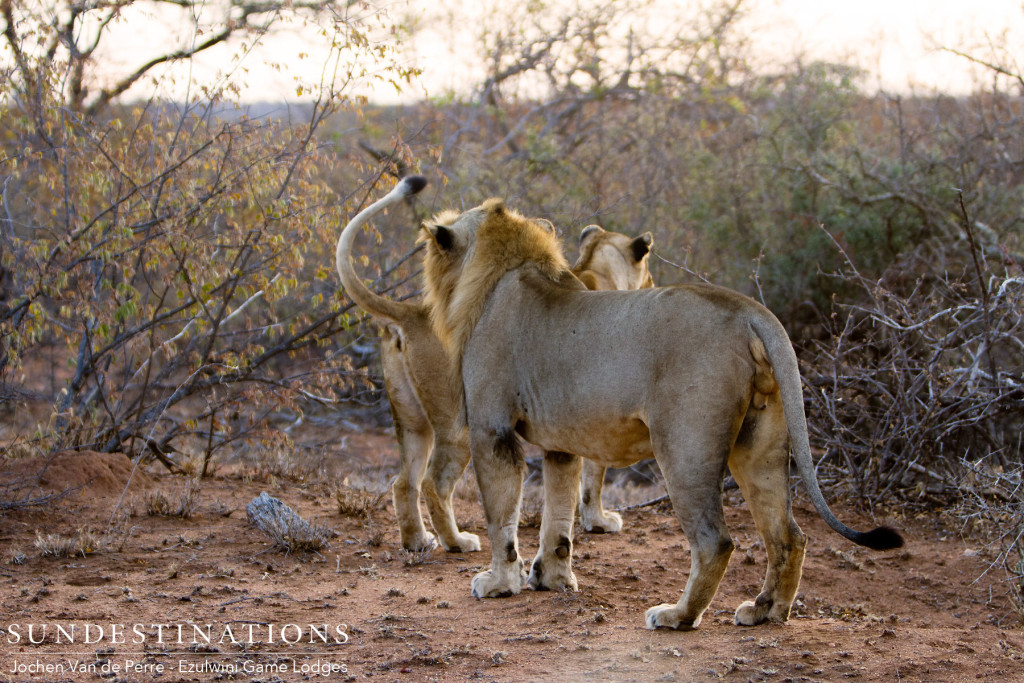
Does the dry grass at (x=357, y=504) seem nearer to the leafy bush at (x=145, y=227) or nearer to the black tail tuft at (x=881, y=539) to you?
the leafy bush at (x=145, y=227)

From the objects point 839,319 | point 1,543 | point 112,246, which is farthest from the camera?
point 839,319

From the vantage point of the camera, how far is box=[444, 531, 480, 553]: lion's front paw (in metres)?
6.18

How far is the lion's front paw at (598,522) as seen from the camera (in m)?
6.78

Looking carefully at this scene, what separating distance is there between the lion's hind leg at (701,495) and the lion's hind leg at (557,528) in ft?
3.23

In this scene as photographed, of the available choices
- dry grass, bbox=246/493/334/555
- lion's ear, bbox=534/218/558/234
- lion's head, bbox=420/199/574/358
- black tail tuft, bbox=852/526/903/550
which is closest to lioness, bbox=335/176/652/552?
lion's head, bbox=420/199/574/358

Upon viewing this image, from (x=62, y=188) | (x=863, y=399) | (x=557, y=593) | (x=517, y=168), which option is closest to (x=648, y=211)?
(x=517, y=168)

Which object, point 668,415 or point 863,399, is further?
point 863,399

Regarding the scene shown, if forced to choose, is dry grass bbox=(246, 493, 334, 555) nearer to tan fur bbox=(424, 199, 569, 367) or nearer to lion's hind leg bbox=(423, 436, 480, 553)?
lion's hind leg bbox=(423, 436, 480, 553)

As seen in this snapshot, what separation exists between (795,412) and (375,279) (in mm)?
5467

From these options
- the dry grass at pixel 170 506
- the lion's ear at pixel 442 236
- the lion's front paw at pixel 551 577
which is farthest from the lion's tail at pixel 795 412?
the dry grass at pixel 170 506

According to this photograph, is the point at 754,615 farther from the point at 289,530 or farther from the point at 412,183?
the point at 289,530

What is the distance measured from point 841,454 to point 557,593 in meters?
3.41

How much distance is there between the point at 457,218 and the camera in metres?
5.65

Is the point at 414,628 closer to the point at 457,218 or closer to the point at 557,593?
the point at 557,593
